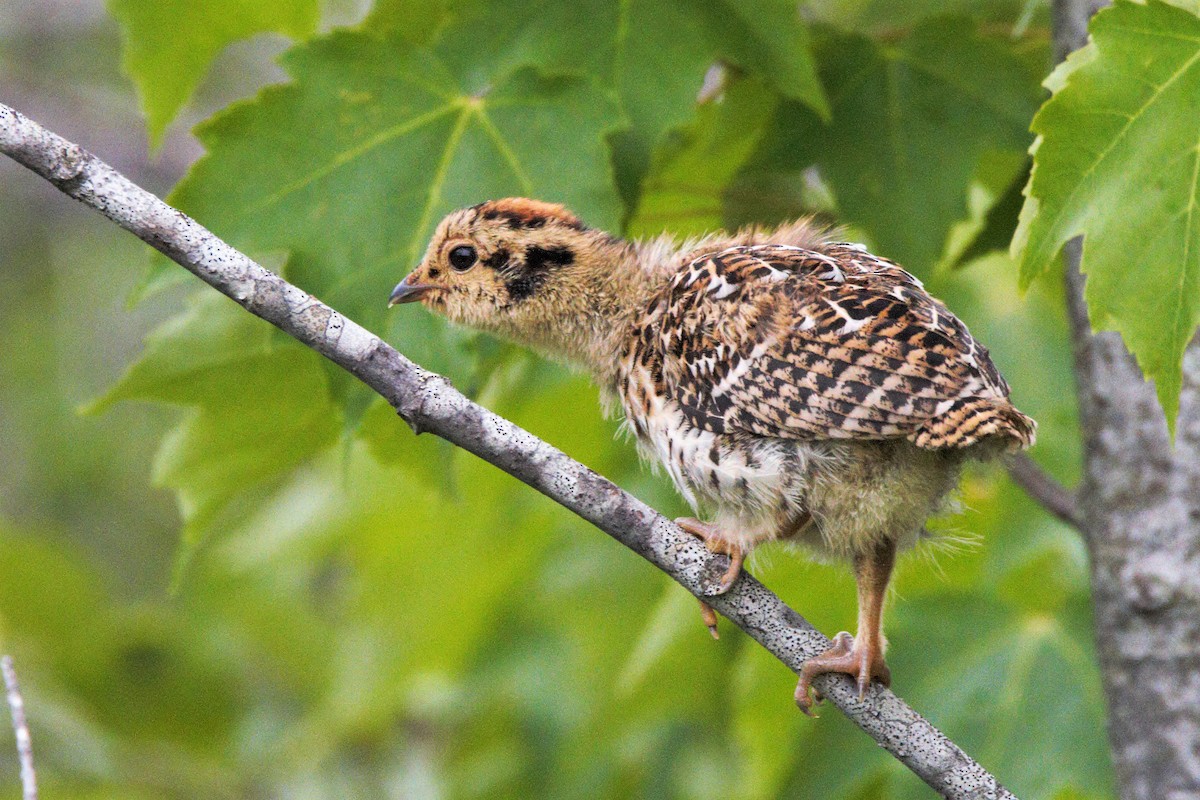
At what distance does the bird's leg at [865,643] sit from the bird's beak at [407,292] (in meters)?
1.36

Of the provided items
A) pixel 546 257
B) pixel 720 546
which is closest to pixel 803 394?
pixel 720 546

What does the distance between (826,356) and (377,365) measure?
96 centimetres

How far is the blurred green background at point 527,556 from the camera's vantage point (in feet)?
12.7

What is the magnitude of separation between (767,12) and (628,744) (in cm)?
373

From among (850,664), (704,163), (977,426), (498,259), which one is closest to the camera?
(977,426)

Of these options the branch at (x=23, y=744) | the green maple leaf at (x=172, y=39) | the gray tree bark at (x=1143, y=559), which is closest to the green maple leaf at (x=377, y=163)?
the green maple leaf at (x=172, y=39)

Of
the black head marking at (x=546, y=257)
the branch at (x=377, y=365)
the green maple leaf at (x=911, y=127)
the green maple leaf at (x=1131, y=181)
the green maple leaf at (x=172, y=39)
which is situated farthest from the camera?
the green maple leaf at (x=172, y=39)

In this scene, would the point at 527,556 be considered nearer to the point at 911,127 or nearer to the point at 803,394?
the point at 911,127

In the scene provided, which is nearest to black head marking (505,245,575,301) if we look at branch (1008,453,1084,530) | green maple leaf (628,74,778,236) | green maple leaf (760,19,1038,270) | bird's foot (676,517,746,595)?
green maple leaf (628,74,778,236)

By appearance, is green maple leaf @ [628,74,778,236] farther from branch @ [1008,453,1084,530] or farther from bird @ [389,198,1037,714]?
branch @ [1008,453,1084,530]

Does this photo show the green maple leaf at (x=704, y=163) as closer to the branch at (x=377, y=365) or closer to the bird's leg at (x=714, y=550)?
the bird's leg at (x=714, y=550)

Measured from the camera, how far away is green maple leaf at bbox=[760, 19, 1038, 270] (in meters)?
4.00

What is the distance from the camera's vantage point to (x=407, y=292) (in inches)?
146

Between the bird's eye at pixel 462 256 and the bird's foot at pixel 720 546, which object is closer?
the bird's foot at pixel 720 546
